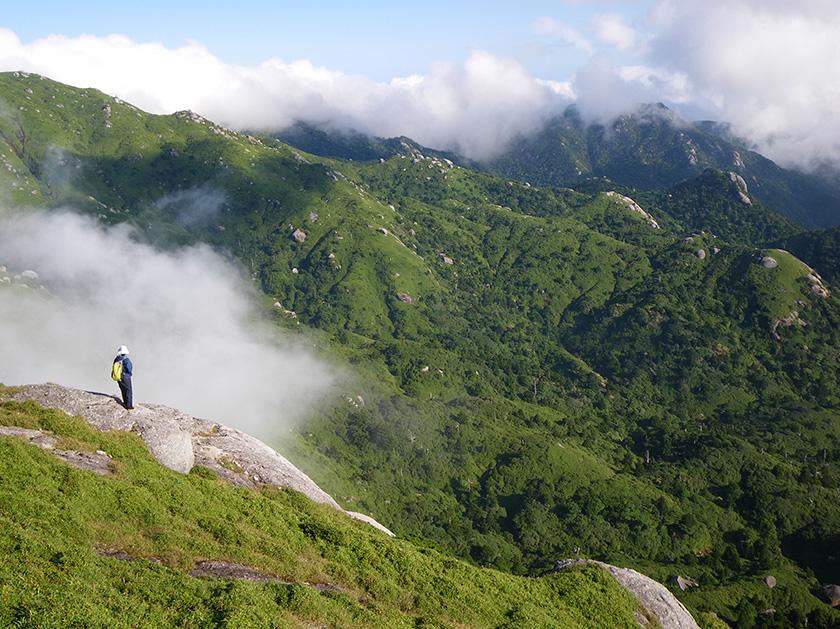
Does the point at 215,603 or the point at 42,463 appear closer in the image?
the point at 215,603

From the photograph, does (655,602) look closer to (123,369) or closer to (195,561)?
(195,561)

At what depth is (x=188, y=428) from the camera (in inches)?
2136

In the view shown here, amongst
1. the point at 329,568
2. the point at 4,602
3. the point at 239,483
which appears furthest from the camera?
the point at 239,483

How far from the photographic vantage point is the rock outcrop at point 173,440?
43.8m

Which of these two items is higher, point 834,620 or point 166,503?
point 166,503

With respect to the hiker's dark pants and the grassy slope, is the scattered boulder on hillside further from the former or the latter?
the hiker's dark pants

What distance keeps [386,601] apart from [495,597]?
40.1ft

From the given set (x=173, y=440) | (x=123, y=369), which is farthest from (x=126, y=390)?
(x=173, y=440)

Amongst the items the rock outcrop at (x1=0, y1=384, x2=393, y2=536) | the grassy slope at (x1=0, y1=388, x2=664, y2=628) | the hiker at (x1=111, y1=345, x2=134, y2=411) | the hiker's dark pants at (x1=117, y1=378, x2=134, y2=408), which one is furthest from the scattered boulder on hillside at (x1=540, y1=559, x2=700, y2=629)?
the hiker at (x1=111, y1=345, x2=134, y2=411)

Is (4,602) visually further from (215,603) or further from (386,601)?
(386,601)

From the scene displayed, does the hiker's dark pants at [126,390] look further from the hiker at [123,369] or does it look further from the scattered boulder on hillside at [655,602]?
the scattered boulder on hillside at [655,602]

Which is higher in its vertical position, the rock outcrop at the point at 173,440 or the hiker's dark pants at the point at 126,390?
the hiker's dark pants at the point at 126,390

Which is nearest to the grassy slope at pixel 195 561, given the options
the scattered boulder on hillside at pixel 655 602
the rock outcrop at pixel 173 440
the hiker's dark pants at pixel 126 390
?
the rock outcrop at pixel 173 440

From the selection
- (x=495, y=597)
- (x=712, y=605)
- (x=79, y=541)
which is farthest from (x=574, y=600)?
(x=712, y=605)
